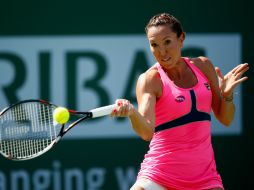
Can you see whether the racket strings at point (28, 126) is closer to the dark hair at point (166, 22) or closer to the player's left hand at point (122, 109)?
the player's left hand at point (122, 109)

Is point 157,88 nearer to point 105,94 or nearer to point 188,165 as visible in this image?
point 188,165

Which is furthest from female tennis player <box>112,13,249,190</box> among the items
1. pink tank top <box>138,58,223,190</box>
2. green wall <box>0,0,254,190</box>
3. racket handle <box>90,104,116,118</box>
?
green wall <box>0,0,254,190</box>

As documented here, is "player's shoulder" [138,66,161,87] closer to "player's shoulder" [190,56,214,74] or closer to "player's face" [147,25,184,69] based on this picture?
"player's face" [147,25,184,69]

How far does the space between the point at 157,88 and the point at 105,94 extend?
85.7 inches

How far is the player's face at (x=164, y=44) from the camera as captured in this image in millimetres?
4039

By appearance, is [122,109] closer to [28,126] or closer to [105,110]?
[105,110]

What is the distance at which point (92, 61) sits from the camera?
620 cm

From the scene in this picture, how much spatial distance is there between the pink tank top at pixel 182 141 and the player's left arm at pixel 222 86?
0.13 m

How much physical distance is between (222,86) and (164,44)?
424 mm

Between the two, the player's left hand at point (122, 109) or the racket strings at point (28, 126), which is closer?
the player's left hand at point (122, 109)

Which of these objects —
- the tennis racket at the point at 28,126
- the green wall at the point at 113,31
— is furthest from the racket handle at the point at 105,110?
the green wall at the point at 113,31

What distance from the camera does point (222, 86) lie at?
419 centimetres

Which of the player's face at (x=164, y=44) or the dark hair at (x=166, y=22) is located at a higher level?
the dark hair at (x=166, y=22)

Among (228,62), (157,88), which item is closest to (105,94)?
(228,62)
